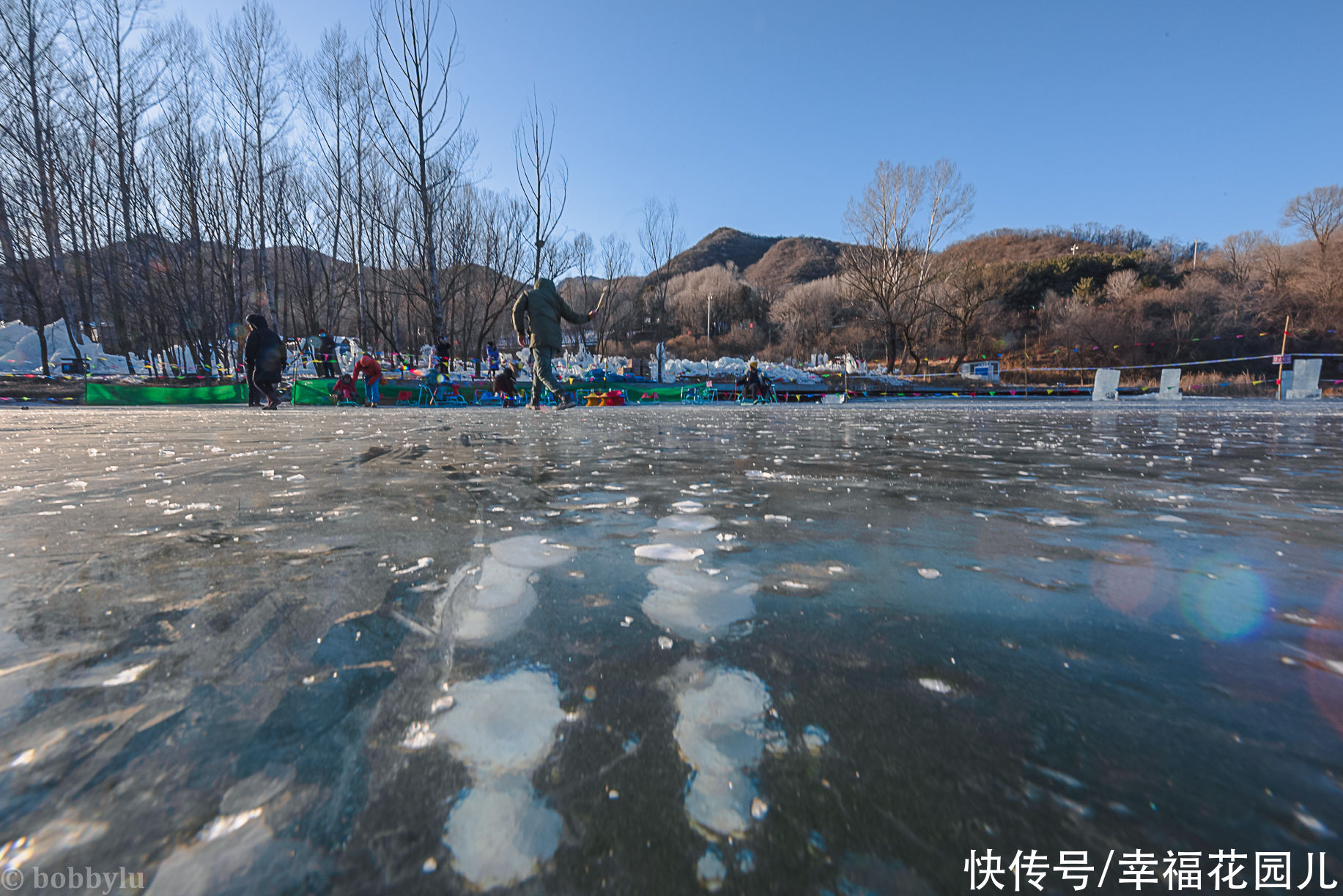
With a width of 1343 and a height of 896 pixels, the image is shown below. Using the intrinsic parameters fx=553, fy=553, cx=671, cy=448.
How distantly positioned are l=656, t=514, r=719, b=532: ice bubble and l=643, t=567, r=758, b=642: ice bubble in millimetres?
438

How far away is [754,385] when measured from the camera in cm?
1623

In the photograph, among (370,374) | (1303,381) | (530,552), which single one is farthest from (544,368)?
(1303,381)

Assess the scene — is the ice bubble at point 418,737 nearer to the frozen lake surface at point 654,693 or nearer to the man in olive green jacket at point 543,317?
the frozen lake surface at point 654,693

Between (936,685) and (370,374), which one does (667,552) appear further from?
(370,374)

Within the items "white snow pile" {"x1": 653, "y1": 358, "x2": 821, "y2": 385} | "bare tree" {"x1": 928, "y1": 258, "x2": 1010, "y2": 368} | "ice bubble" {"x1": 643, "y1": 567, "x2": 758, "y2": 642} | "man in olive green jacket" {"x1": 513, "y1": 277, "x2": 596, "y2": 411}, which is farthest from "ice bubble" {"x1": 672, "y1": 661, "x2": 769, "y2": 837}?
"bare tree" {"x1": 928, "y1": 258, "x2": 1010, "y2": 368}

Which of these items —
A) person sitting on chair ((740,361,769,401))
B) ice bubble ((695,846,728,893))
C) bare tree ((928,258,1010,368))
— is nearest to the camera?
ice bubble ((695,846,728,893))

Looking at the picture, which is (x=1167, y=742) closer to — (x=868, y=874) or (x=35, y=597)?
(x=868, y=874)

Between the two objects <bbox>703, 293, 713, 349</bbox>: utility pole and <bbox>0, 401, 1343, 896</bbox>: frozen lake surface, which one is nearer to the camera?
<bbox>0, 401, 1343, 896</bbox>: frozen lake surface

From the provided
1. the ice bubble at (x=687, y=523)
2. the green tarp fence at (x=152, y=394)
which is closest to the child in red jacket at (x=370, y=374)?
the green tarp fence at (x=152, y=394)

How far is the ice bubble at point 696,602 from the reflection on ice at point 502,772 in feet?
1.06

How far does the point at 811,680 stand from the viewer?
0.94 meters

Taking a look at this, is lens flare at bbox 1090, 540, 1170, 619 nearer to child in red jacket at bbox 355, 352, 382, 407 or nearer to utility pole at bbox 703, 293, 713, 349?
child in red jacket at bbox 355, 352, 382, 407

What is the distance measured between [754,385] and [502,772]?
626 inches

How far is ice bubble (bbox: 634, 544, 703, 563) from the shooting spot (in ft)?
5.26
